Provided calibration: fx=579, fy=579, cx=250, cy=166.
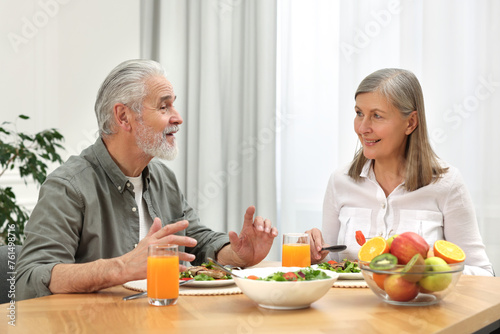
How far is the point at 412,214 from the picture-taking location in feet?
7.32

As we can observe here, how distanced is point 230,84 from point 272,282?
2.65m

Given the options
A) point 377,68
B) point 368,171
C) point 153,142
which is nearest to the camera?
point 153,142

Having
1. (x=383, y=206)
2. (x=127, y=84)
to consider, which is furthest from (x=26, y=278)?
(x=383, y=206)

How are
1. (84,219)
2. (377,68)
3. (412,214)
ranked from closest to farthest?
(84,219)
(412,214)
(377,68)

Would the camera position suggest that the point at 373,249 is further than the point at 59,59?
No

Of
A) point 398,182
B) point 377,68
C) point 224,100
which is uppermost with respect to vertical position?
point 377,68

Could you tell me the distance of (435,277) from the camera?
1.33 meters

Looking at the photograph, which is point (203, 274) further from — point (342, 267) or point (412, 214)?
point (412, 214)

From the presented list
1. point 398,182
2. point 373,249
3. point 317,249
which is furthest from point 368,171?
point 373,249

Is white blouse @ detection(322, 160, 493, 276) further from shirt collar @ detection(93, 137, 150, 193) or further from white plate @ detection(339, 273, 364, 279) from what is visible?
shirt collar @ detection(93, 137, 150, 193)

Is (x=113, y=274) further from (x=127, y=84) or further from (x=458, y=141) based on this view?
(x=458, y=141)

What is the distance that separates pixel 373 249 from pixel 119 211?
935 millimetres

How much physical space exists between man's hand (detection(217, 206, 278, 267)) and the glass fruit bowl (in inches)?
21.7

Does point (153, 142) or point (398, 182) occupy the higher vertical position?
point (153, 142)
